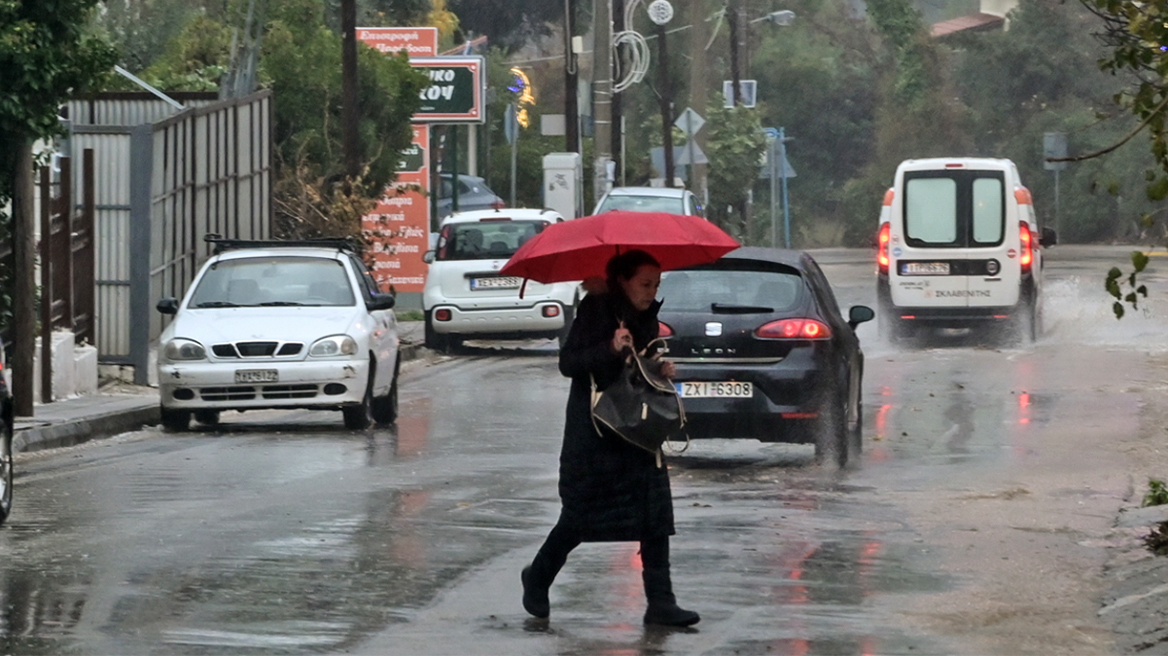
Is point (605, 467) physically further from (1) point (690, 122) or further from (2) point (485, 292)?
(1) point (690, 122)

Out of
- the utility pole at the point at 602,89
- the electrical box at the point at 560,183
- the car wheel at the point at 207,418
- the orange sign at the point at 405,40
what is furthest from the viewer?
the utility pole at the point at 602,89

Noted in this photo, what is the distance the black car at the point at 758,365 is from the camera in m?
13.8

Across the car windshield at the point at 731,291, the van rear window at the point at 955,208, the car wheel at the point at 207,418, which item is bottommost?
the car wheel at the point at 207,418

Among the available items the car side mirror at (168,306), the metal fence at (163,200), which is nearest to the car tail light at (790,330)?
the car side mirror at (168,306)

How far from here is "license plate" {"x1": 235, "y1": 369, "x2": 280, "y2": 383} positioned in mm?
16734

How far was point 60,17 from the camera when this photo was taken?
650 inches

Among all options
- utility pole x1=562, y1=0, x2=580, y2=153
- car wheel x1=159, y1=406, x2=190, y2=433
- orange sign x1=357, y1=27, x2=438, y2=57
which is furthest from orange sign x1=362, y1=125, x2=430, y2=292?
car wheel x1=159, y1=406, x2=190, y2=433

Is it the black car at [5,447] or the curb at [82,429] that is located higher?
the black car at [5,447]

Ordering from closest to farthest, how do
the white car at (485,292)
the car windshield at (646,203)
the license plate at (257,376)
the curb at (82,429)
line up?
the curb at (82,429)
the license plate at (257,376)
the white car at (485,292)
the car windshield at (646,203)

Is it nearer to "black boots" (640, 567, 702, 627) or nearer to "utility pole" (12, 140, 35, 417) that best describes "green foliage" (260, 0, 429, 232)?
"utility pole" (12, 140, 35, 417)

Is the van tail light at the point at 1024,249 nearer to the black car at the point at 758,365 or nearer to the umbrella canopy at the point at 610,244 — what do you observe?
the black car at the point at 758,365

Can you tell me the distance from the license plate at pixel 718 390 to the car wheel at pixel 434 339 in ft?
40.5

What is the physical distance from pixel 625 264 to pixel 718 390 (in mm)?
5762

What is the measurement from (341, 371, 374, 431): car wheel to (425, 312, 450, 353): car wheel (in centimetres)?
870
